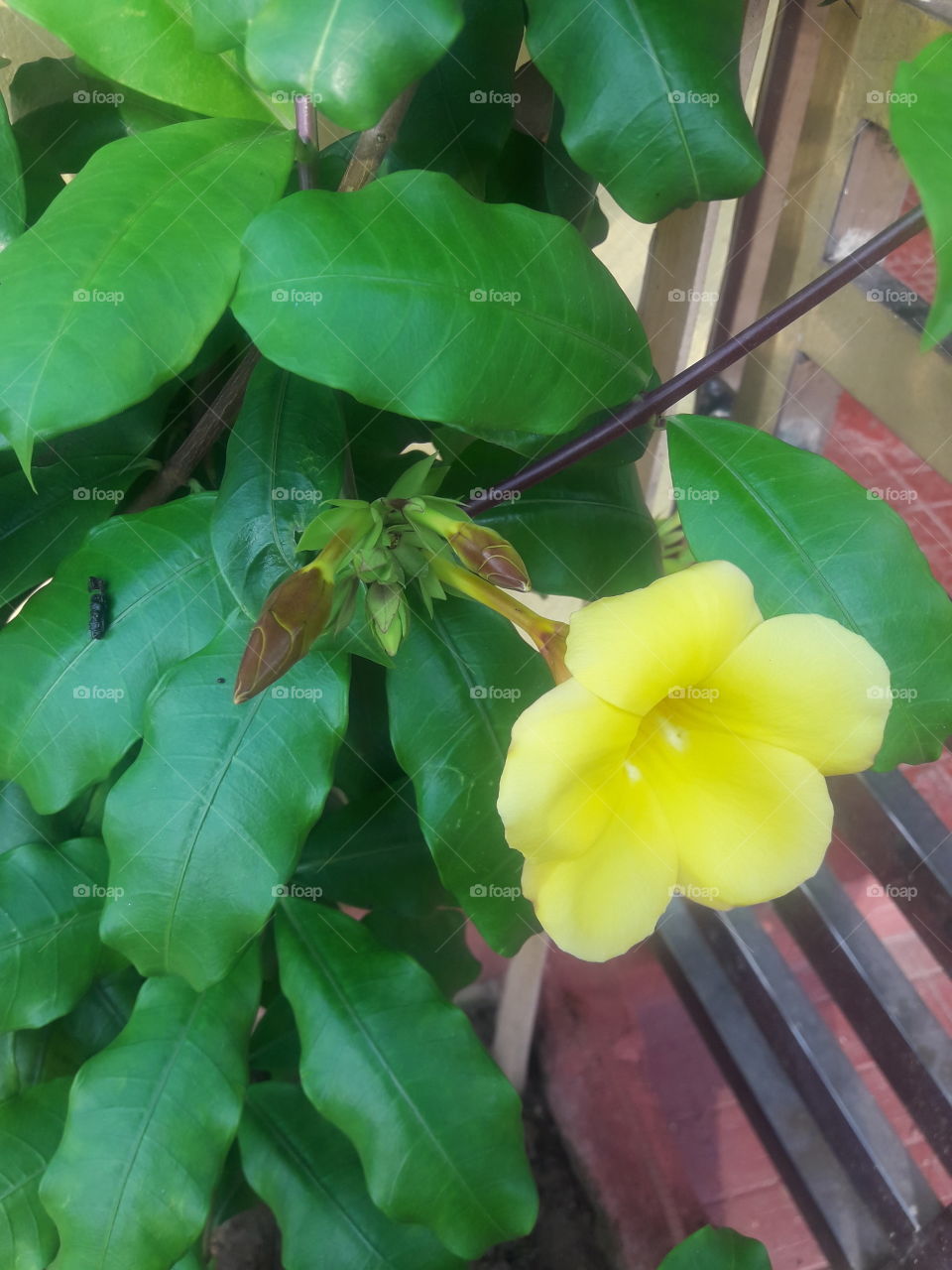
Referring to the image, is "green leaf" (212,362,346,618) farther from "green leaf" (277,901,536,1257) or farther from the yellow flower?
"green leaf" (277,901,536,1257)

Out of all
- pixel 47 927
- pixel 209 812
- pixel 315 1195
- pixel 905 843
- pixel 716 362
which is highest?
pixel 716 362

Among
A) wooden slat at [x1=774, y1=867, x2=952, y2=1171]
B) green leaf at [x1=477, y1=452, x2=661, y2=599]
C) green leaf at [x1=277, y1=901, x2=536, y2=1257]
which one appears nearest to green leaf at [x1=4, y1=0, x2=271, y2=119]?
green leaf at [x1=477, y1=452, x2=661, y2=599]

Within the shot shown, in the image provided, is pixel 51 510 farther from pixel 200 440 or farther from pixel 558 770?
pixel 558 770

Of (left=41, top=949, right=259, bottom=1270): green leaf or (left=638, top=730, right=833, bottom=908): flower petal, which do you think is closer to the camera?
(left=638, top=730, right=833, bottom=908): flower petal

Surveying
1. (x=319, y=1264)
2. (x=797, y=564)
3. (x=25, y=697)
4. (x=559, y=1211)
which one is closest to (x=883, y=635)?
(x=797, y=564)

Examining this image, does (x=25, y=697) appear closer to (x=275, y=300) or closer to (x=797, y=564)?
(x=275, y=300)

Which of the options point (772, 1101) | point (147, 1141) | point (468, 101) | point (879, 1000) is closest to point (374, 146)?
point (468, 101)

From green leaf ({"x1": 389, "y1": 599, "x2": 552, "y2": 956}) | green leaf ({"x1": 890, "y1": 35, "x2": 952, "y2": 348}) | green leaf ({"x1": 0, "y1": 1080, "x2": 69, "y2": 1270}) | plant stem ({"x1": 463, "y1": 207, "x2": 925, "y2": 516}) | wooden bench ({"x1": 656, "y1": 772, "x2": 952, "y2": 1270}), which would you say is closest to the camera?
green leaf ({"x1": 890, "y1": 35, "x2": 952, "y2": 348})
